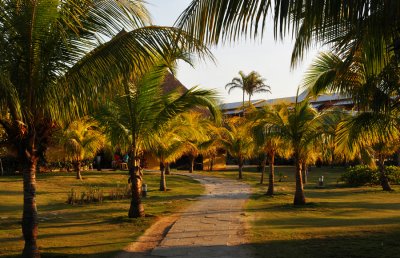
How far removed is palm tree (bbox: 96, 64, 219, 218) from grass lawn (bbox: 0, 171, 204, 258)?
1.42m

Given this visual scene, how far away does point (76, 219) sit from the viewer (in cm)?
1212

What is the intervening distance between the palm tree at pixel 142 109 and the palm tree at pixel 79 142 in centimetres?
1102

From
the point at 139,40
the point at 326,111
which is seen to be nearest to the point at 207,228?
the point at 139,40

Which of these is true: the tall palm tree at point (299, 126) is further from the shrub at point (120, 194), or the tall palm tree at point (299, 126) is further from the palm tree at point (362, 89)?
the shrub at point (120, 194)

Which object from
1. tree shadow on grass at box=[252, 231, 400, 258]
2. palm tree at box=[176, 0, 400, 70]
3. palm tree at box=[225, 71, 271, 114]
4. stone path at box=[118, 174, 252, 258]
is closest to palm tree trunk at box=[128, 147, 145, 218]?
stone path at box=[118, 174, 252, 258]

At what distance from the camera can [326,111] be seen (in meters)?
14.4

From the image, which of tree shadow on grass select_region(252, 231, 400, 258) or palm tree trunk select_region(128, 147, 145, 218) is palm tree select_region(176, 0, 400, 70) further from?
palm tree trunk select_region(128, 147, 145, 218)

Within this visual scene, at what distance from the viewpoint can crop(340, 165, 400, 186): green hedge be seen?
24.9 metres

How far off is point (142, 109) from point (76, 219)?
352 centimetres

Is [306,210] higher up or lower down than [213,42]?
lower down

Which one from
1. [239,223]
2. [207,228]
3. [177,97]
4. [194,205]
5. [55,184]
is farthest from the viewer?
[55,184]

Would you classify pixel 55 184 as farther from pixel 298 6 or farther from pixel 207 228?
pixel 298 6

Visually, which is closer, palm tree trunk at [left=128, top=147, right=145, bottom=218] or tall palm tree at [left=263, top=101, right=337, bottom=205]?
palm tree trunk at [left=128, top=147, right=145, bottom=218]

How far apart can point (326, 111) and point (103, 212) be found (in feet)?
25.2
